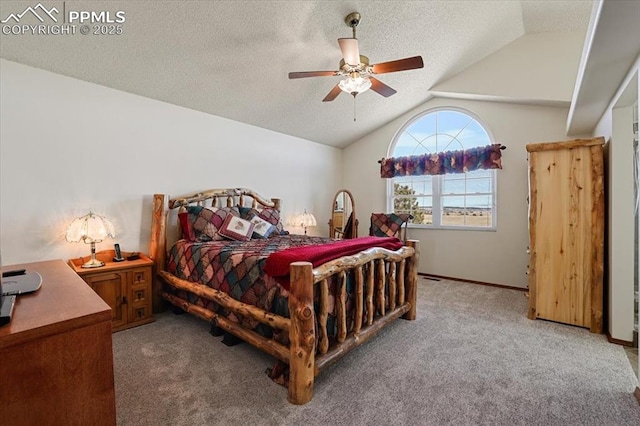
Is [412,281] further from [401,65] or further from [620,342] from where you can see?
[401,65]

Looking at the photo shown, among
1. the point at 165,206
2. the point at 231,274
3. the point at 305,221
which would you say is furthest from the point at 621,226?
the point at 165,206

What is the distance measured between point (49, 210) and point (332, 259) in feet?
8.29

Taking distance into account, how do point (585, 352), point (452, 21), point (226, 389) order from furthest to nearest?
1. point (452, 21)
2. point (585, 352)
3. point (226, 389)

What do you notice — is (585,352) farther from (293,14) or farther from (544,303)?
(293,14)

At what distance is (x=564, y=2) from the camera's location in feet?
9.18

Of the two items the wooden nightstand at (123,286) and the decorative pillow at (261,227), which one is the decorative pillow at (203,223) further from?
the wooden nightstand at (123,286)

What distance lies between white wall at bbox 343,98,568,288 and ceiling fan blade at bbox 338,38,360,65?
2.79 meters

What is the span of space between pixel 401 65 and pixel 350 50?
16.9 inches

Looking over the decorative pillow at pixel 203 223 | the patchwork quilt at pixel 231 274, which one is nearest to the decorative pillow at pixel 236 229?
the decorative pillow at pixel 203 223

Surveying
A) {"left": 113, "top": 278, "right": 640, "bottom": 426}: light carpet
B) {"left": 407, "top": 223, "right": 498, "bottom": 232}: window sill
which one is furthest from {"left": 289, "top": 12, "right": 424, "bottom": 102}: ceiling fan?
{"left": 407, "top": 223, "right": 498, "bottom": 232}: window sill

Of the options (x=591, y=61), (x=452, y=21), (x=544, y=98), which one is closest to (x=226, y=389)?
(x=591, y=61)

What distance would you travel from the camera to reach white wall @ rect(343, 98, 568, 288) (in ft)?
12.5

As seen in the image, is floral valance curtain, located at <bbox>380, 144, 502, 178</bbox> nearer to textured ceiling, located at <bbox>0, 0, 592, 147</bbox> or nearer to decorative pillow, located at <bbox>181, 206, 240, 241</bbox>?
textured ceiling, located at <bbox>0, 0, 592, 147</bbox>

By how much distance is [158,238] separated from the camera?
9.93ft
